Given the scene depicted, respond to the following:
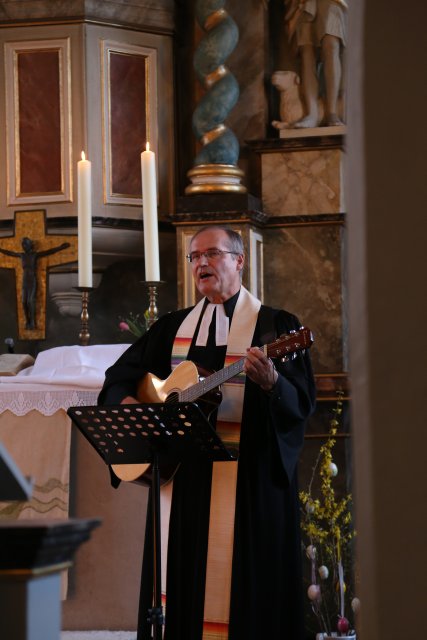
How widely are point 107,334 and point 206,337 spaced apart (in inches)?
125

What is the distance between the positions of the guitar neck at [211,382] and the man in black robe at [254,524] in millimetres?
166

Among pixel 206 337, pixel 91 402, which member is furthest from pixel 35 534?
pixel 91 402

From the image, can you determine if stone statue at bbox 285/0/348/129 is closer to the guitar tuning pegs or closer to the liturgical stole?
the liturgical stole

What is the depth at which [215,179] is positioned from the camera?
26.0 feet

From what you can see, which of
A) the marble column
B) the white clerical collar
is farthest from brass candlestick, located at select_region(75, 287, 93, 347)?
the marble column

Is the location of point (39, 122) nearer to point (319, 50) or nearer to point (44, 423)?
point (319, 50)

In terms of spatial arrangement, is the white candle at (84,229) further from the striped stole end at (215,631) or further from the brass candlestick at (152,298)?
the striped stole end at (215,631)

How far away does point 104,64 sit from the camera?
26.9 ft

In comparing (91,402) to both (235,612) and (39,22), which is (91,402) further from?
(39,22)

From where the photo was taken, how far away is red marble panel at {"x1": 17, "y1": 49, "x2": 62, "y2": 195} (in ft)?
26.8

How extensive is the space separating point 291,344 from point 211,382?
14.8 inches

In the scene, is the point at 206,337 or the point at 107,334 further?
the point at 107,334

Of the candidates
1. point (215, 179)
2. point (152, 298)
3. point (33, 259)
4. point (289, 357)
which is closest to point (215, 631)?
point (289, 357)

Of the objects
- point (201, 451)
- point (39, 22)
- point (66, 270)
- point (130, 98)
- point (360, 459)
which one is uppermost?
point (39, 22)
